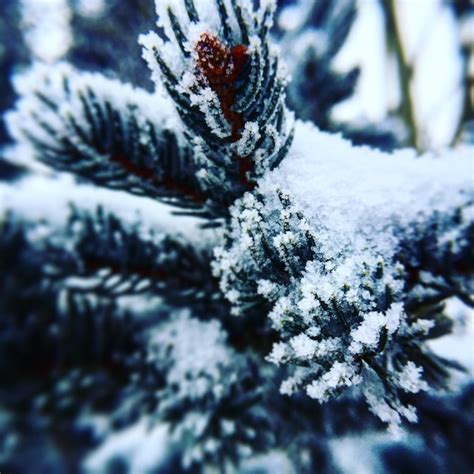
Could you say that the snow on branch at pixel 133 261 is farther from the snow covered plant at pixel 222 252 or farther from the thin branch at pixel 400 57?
the thin branch at pixel 400 57

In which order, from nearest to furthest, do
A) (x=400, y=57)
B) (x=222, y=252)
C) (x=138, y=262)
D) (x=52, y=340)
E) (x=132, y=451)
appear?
(x=222, y=252)
(x=138, y=262)
(x=52, y=340)
(x=132, y=451)
(x=400, y=57)

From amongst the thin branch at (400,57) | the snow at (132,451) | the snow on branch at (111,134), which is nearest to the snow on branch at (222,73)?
the snow on branch at (111,134)

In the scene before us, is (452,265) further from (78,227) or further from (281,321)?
(78,227)

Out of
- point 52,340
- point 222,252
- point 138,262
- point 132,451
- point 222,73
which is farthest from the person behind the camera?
point 132,451

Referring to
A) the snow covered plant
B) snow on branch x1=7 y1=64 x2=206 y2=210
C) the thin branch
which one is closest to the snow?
the snow covered plant

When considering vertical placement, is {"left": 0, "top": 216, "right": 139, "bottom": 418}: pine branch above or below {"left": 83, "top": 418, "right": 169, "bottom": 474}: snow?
above

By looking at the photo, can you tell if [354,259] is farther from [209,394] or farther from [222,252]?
[209,394]

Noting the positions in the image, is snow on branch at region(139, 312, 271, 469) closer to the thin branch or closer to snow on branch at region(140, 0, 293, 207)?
snow on branch at region(140, 0, 293, 207)

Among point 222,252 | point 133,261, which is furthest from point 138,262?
point 222,252
